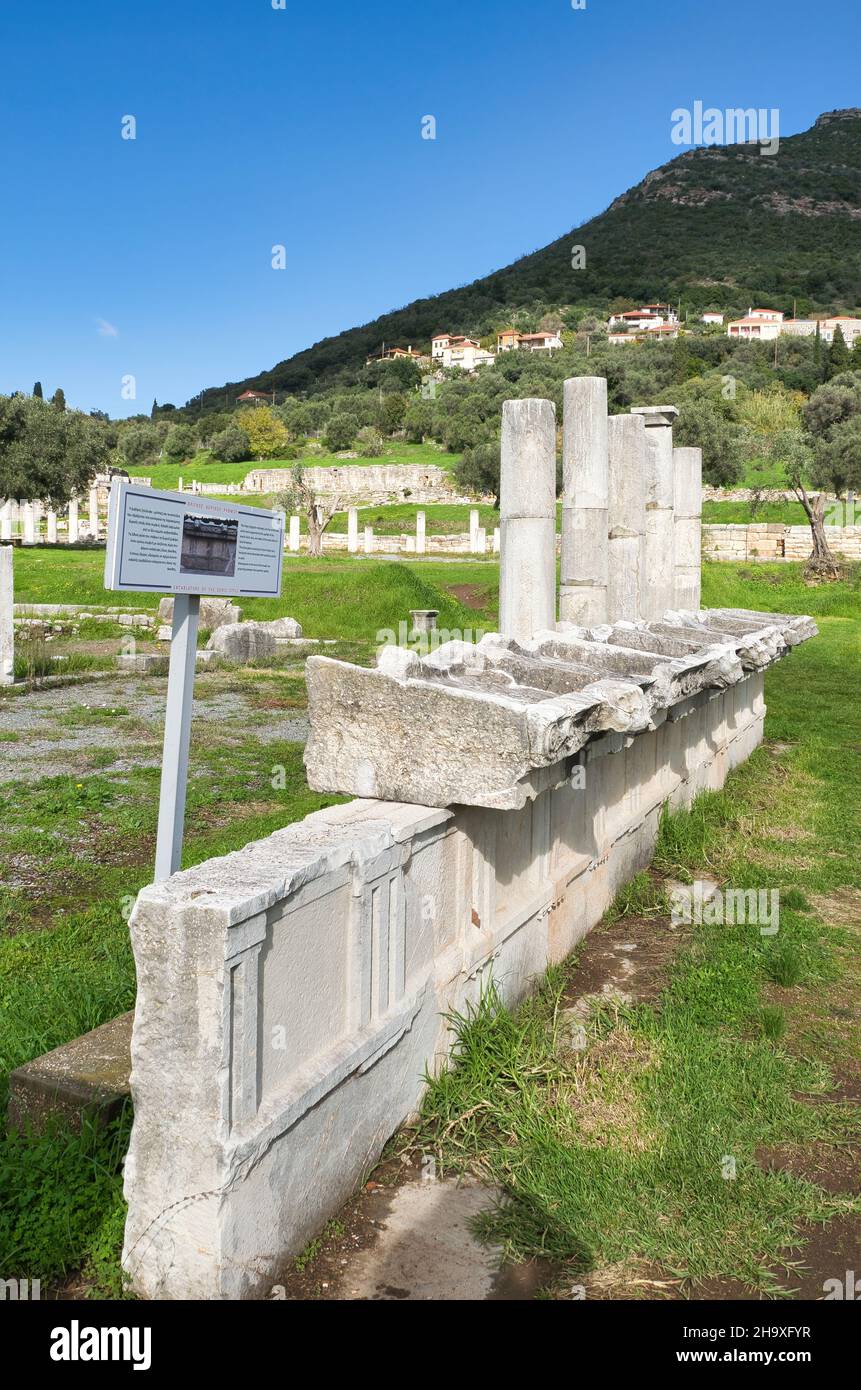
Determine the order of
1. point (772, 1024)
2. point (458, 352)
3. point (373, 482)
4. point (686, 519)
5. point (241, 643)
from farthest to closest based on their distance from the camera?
point (458, 352), point (373, 482), point (241, 643), point (686, 519), point (772, 1024)

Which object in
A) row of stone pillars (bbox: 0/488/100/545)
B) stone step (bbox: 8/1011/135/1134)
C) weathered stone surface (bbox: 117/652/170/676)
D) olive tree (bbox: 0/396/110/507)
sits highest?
olive tree (bbox: 0/396/110/507)

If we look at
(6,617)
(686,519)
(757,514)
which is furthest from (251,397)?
(686,519)

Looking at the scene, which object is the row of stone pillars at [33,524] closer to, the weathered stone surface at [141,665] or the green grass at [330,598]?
the green grass at [330,598]

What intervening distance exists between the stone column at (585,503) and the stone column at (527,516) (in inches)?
22.9

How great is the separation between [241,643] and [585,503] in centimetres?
964

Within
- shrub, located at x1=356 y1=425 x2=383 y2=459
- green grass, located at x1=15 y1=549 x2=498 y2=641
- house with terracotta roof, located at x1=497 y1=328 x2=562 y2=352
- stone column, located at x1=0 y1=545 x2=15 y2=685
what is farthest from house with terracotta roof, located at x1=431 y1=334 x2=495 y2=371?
stone column, located at x1=0 y1=545 x2=15 y2=685

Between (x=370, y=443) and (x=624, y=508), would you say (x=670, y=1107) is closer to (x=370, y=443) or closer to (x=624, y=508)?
(x=624, y=508)

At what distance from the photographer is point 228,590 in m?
4.40

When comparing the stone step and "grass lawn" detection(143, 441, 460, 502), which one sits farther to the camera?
"grass lawn" detection(143, 441, 460, 502)

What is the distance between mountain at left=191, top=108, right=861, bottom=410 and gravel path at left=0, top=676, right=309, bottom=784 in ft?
339

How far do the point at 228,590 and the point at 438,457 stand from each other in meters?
64.4

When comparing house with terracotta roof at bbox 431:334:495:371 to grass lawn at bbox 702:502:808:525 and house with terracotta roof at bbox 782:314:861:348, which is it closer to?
house with terracotta roof at bbox 782:314:861:348

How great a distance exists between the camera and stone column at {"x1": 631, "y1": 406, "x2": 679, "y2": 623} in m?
12.9

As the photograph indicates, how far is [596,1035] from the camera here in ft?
14.5
